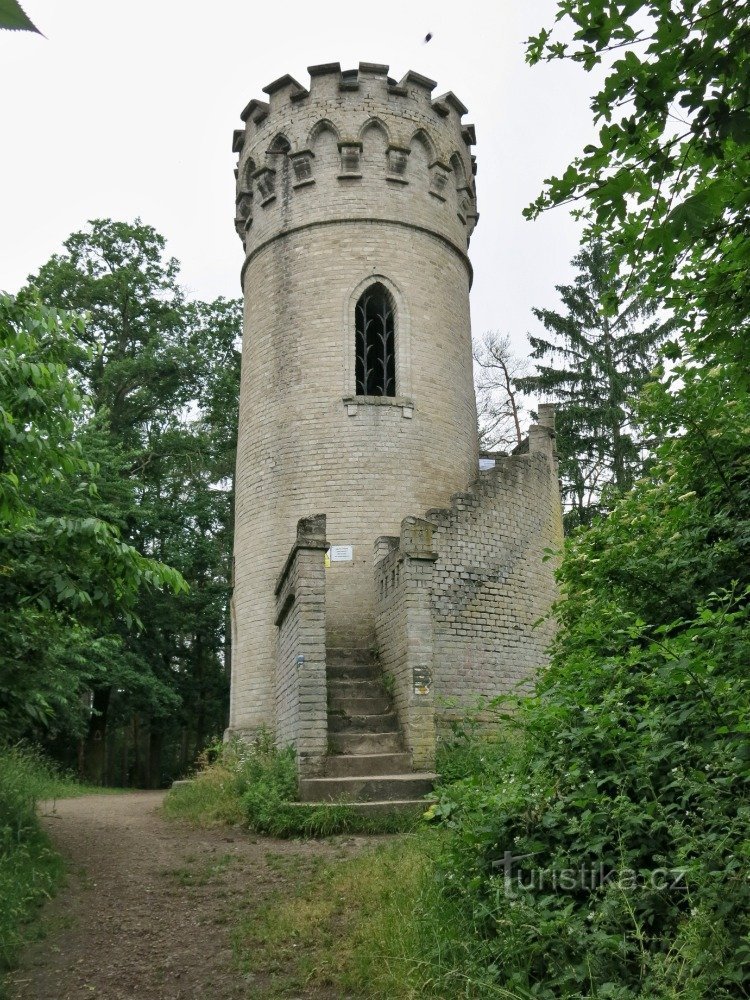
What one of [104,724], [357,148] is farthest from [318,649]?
[104,724]

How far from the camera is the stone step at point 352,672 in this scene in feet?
38.9

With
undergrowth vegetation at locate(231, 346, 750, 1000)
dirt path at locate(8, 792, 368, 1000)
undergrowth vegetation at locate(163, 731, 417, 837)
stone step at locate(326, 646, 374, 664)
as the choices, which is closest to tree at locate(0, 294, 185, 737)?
dirt path at locate(8, 792, 368, 1000)

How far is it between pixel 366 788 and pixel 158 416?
2051 centimetres

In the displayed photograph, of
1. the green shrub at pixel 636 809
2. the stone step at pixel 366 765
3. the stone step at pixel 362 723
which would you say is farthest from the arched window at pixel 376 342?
the green shrub at pixel 636 809

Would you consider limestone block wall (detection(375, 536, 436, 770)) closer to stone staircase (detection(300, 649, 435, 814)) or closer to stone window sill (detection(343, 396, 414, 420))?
stone staircase (detection(300, 649, 435, 814))

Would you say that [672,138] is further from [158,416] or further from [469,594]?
[158,416]

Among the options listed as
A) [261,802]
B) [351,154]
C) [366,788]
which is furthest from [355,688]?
[351,154]

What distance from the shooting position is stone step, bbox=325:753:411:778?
32.5 ft

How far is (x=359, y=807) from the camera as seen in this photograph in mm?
9023

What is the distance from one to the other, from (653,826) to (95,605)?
442cm

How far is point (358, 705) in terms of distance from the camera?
11102 mm

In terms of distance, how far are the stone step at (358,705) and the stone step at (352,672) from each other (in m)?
0.59

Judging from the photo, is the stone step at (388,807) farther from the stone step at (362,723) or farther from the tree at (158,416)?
the tree at (158,416)

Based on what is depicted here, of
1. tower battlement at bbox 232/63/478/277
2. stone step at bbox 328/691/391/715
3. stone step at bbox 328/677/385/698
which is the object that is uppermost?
tower battlement at bbox 232/63/478/277
